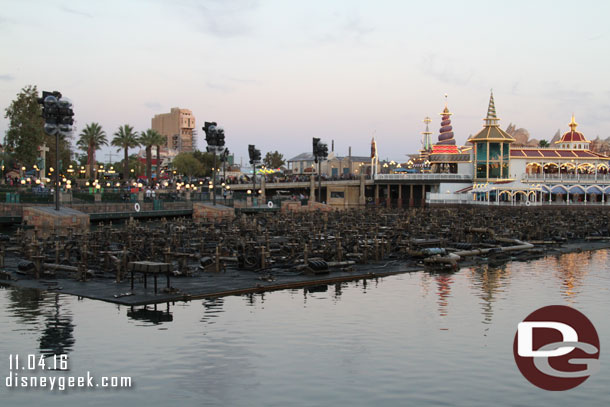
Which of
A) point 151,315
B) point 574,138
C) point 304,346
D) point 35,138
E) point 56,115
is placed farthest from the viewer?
point 574,138

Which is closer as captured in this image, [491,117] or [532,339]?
[532,339]

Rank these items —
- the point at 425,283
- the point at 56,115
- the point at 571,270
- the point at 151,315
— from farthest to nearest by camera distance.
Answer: the point at 56,115
the point at 571,270
the point at 425,283
the point at 151,315

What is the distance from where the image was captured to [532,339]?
20531 mm

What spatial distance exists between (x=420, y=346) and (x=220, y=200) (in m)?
67.0

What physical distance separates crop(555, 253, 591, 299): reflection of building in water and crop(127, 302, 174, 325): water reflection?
1643cm

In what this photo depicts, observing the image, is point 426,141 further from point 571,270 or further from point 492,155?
point 571,270

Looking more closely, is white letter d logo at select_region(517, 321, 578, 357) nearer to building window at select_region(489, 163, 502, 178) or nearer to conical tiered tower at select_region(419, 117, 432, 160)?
building window at select_region(489, 163, 502, 178)

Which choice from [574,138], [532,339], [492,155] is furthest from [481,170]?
[532,339]

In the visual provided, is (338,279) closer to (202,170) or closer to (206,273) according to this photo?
(206,273)

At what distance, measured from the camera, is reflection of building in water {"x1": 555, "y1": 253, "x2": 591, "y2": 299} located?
97.5 feet

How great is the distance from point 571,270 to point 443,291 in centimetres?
1148

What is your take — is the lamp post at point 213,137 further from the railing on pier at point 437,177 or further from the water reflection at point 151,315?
the water reflection at point 151,315

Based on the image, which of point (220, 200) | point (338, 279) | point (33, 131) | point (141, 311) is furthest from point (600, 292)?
point (33, 131)

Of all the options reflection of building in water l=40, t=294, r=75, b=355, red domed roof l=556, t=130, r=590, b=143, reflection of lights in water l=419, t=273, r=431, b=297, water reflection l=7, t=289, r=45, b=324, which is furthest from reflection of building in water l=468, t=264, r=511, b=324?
red domed roof l=556, t=130, r=590, b=143
